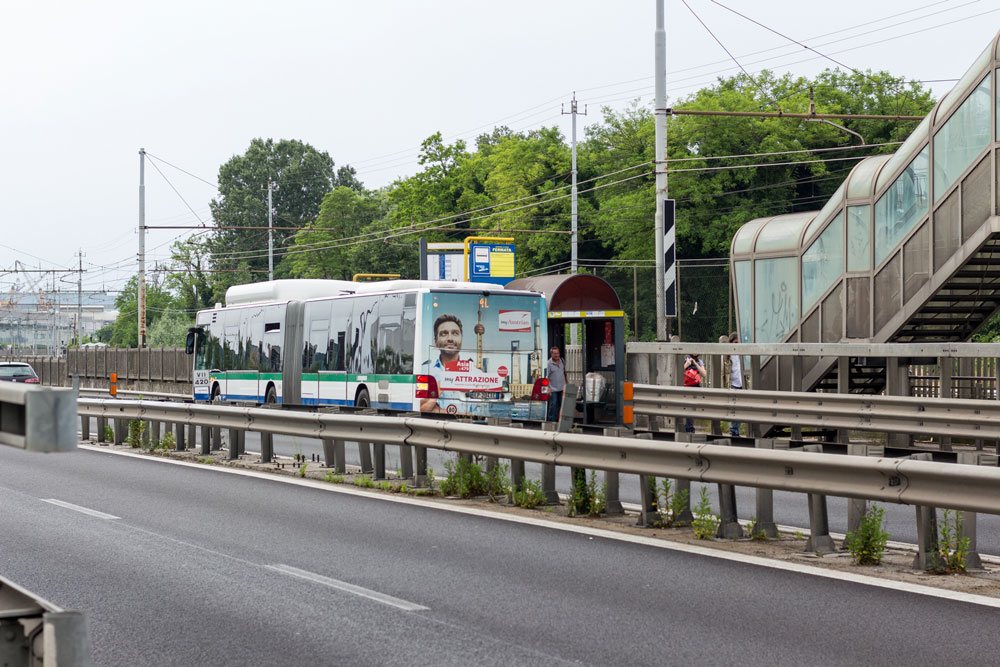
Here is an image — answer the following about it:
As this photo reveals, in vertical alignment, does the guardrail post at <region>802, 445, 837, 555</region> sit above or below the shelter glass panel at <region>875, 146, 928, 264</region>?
below

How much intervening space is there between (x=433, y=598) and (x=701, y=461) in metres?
2.90

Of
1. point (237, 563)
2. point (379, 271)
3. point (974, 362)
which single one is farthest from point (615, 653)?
point (379, 271)

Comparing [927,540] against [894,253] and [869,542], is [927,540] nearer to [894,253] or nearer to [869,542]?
[869,542]

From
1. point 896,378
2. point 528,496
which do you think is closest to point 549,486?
point 528,496

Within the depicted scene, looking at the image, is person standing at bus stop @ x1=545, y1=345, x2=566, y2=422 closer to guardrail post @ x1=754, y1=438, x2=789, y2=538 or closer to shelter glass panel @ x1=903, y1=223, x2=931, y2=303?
shelter glass panel @ x1=903, y1=223, x2=931, y2=303

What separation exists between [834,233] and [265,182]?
109 m

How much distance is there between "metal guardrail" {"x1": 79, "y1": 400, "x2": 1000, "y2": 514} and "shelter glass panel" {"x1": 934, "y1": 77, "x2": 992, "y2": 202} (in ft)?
36.0

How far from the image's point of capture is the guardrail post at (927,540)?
9383 millimetres

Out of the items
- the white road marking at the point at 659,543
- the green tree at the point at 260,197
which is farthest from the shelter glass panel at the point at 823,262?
the green tree at the point at 260,197

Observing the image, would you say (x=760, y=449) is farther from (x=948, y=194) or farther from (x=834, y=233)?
(x=834, y=233)

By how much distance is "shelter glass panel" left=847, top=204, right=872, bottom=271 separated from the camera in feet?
79.0

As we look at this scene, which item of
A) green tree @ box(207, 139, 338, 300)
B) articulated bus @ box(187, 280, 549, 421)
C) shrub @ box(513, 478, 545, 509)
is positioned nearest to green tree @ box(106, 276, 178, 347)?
green tree @ box(207, 139, 338, 300)

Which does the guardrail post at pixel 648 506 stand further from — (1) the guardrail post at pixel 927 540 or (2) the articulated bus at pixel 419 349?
(2) the articulated bus at pixel 419 349

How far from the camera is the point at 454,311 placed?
2519cm
